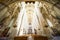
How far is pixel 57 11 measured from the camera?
416 cm

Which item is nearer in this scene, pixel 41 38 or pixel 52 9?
pixel 41 38

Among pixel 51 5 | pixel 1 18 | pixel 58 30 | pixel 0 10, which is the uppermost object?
pixel 51 5

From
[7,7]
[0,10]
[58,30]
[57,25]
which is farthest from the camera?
[7,7]

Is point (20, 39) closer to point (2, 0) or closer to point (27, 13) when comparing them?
point (2, 0)

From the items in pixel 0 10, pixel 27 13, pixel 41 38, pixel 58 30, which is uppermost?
pixel 27 13

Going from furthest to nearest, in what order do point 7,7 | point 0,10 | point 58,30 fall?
1. point 7,7
2. point 0,10
3. point 58,30

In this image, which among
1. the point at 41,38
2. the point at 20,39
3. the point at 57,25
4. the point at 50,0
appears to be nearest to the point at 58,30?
the point at 57,25

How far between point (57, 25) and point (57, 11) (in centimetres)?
60

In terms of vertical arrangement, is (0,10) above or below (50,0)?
below

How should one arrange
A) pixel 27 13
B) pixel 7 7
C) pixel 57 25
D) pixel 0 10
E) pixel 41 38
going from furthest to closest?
pixel 27 13
pixel 7 7
pixel 0 10
pixel 57 25
pixel 41 38

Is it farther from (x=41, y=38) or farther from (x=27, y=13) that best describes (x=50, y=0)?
(x=27, y=13)

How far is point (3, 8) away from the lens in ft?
13.8

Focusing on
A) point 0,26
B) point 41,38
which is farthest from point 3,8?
point 41,38

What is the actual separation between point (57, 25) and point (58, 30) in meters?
0.30
